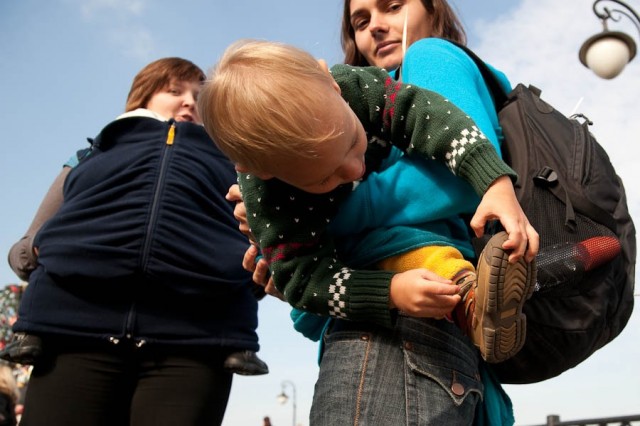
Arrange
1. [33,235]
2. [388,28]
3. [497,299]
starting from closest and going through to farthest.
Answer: [497,299] → [388,28] → [33,235]

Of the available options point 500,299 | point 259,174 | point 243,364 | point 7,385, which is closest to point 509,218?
point 500,299

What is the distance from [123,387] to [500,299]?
1451 mm

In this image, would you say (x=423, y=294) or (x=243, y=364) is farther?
(x=243, y=364)

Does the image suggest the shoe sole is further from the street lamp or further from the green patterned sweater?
the street lamp

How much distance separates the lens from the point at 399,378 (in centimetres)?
140

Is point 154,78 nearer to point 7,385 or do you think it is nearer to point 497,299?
point 497,299

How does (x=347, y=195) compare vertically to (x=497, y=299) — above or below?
above

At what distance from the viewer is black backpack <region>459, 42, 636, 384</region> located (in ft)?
4.73

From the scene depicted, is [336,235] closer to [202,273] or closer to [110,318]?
[202,273]

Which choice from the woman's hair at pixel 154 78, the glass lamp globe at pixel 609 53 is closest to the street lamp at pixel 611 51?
the glass lamp globe at pixel 609 53

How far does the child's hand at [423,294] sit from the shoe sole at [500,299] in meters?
0.07

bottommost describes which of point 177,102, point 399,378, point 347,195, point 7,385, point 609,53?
point 399,378

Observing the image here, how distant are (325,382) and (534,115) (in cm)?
76

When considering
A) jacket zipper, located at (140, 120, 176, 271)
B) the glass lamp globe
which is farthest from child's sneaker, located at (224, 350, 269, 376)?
the glass lamp globe
